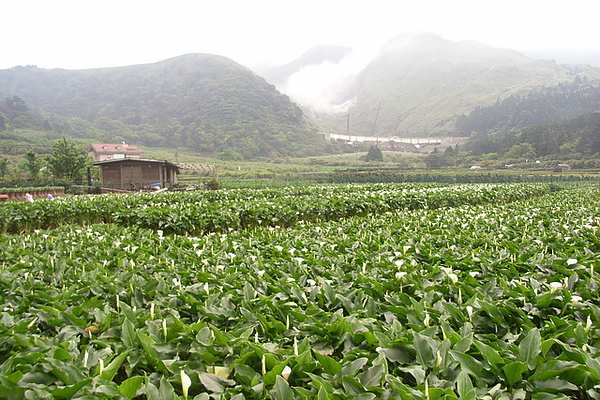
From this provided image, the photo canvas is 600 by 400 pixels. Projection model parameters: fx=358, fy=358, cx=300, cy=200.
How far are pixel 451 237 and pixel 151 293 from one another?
358 centimetres

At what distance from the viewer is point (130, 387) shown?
4.59ft

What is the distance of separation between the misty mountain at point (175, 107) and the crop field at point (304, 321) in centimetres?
8557

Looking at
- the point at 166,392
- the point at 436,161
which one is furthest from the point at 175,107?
the point at 166,392

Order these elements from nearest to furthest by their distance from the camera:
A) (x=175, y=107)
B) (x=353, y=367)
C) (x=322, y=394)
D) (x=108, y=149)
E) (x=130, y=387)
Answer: (x=322, y=394) → (x=130, y=387) → (x=353, y=367) → (x=108, y=149) → (x=175, y=107)

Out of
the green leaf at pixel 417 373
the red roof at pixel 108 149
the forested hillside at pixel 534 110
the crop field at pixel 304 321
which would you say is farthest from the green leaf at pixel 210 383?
the forested hillside at pixel 534 110

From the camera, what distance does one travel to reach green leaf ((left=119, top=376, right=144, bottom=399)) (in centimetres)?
139

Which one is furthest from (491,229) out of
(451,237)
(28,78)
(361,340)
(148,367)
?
(28,78)

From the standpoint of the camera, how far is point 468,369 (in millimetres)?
1540

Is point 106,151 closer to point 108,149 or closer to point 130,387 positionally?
point 108,149

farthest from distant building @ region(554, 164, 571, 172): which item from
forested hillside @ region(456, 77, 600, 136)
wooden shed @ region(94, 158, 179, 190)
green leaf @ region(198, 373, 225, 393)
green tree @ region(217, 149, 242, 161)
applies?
green tree @ region(217, 149, 242, 161)

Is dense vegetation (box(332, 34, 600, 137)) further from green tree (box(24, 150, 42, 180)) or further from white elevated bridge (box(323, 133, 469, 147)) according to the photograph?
green tree (box(24, 150, 42, 180))

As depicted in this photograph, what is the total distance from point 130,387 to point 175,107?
12083cm

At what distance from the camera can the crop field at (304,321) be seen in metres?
1.47

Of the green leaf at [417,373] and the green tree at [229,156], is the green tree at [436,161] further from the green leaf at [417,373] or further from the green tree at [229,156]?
the green leaf at [417,373]
